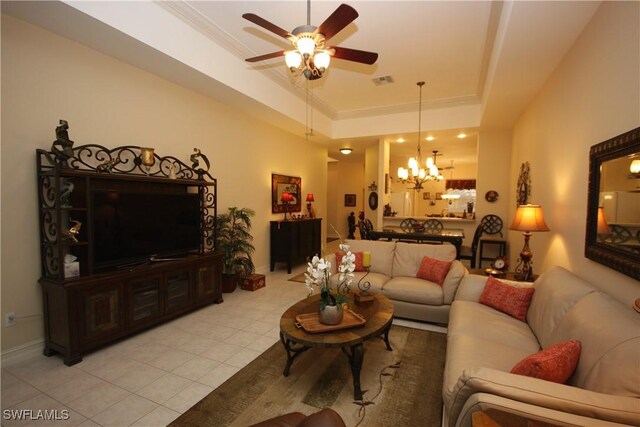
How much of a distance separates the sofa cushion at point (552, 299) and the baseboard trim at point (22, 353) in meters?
4.16

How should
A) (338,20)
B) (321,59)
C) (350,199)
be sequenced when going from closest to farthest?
(338,20)
(321,59)
(350,199)

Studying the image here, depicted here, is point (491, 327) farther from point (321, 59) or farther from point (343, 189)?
point (343, 189)

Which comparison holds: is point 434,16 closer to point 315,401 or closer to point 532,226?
point 532,226

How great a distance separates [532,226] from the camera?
300 centimetres

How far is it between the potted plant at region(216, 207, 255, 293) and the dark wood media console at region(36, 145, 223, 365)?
776 millimetres

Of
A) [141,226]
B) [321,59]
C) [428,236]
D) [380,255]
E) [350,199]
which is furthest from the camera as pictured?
[350,199]

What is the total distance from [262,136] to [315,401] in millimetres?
4560

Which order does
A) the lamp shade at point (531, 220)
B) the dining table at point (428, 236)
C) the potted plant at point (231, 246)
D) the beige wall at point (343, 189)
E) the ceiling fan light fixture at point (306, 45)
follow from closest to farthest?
1. the ceiling fan light fixture at point (306, 45)
2. the lamp shade at point (531, 220)
3. the potted plant at point (231, 246)
4. the dining table at point (428, 236)
5. the beige wall at point (343, 189)

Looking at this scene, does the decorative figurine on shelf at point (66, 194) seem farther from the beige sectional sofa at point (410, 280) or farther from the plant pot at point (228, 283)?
the beige sectional sofa at point (410, 280)

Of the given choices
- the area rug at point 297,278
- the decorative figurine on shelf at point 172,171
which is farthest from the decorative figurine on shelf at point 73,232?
the area rug at point 297,278

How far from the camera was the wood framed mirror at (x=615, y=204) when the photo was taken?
1.74 m

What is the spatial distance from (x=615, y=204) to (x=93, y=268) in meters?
4.21

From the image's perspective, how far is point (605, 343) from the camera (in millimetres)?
1408

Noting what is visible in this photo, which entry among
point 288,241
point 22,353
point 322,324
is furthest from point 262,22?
point 288,241
